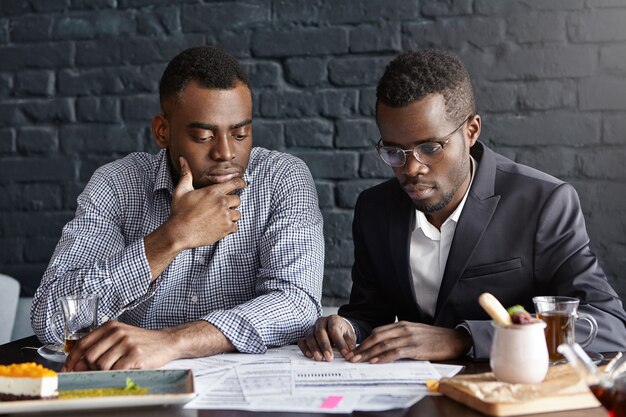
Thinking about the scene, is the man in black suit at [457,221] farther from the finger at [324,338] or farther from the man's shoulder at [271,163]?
the man's shoulder at [271,163]

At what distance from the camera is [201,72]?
7.25ft

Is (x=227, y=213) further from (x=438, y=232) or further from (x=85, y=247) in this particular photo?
(x=438, y=232)

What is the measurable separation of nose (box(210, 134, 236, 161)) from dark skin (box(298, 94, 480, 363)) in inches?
15.7

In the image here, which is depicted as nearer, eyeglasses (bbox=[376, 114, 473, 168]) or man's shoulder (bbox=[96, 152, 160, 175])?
eyeglasses (bbox=[376, 114, 473, 168])

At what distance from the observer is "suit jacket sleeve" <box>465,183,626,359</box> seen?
5.72 feet

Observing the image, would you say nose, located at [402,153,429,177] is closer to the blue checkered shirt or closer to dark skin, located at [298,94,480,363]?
dark skin, located at [298,94,480,363]

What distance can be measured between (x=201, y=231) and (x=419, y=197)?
55 cm

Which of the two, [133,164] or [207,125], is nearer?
[207,125]

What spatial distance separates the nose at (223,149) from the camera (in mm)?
2145

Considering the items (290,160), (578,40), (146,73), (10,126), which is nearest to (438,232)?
(290,160)

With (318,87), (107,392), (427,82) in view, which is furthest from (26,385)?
(318,87)

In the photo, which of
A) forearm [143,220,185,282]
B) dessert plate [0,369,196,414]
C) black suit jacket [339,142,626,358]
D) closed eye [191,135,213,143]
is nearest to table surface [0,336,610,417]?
dessert plate [0,369,196,414]

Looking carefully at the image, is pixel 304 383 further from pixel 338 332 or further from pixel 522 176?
pixel 522 176

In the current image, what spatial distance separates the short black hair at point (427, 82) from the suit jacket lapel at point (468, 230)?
0.20 meters
